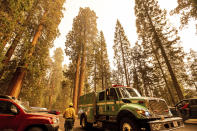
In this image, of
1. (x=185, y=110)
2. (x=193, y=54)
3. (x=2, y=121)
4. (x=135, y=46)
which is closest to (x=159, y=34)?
(x=135, y=46)

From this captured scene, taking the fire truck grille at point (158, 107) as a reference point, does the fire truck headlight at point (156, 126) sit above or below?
below

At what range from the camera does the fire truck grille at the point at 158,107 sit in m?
4.66

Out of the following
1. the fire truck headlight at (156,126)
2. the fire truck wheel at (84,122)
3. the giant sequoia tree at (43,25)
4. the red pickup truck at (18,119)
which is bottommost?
the fire truck wheel at (84,122)

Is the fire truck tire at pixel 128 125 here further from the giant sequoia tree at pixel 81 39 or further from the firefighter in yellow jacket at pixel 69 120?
the giant sequoia tree at pixel 81 39

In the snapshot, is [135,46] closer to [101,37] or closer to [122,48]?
[122,48]

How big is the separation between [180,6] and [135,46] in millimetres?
14002

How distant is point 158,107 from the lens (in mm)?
4875

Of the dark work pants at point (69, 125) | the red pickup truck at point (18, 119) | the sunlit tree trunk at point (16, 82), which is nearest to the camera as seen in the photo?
the red pickup truck at point (18, 119)

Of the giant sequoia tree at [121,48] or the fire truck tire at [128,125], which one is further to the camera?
the giant sequoia tree at [121,48]

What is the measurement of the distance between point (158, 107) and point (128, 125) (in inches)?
73.5

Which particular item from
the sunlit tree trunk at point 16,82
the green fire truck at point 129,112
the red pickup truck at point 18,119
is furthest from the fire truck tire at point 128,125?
the sunlit tree trunk at point 16,82

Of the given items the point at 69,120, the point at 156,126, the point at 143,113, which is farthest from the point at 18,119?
the point at 156,126

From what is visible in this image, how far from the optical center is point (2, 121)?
144 inches

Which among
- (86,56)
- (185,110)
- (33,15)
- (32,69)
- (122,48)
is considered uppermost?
(122,48)
